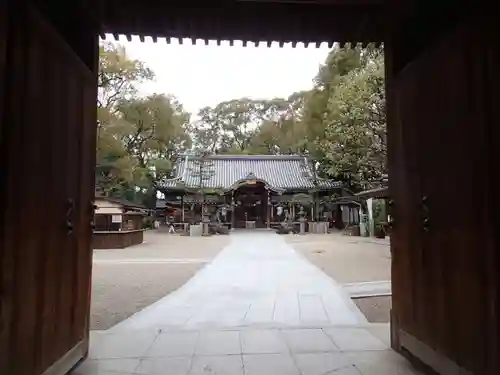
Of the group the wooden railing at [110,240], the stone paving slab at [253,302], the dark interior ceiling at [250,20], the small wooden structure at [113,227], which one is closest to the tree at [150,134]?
the small wooden structure at [113,227]

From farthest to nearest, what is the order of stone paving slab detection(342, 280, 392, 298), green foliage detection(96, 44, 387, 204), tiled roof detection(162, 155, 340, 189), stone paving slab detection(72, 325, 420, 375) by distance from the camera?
tiled roof detection(162, 155, 340, 189)
green foliage detection(96, 44, 387, 204)
stone paving slab detection(342, 280, 392, 298)
stone paving slab detection(72, 325, 420, 375)

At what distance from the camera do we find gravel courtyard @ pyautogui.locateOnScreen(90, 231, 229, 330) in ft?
17.0

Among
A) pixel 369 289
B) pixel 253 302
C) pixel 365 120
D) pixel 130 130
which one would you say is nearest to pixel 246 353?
pixel 253 302

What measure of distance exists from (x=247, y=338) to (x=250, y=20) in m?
2.70

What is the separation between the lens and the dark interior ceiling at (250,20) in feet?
10.7

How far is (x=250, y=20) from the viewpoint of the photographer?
3.47m

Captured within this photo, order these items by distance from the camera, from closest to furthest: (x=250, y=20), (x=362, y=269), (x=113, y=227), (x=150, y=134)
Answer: (x=250, y=20) → (x=362, y=269) → (x=113, y=227) → (x=150, y=134)

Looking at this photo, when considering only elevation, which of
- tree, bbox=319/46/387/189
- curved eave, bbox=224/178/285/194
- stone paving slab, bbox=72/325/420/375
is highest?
tree, bbox=319/46/387/189

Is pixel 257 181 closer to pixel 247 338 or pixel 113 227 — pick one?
pixel 113 227

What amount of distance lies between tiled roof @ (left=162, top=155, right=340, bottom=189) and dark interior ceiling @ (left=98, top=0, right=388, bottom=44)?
2219cm

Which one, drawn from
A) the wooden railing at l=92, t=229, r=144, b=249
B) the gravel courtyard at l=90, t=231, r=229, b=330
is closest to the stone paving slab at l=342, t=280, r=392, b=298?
the gravel courtyard at l=90, t=231, r=229, b=330
